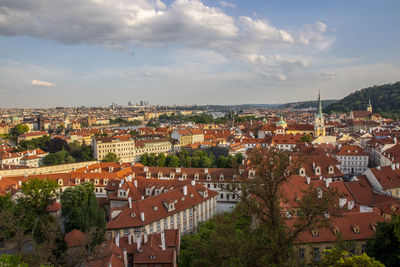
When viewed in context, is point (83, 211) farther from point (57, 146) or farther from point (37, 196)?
point (57, 146)

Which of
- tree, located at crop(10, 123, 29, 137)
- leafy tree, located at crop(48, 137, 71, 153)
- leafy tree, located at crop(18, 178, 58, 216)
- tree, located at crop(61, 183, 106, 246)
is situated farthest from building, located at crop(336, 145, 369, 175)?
tree, located at crop(10, 123, 29, 137)

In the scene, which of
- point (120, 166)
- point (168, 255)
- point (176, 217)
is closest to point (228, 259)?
point (168, 255)

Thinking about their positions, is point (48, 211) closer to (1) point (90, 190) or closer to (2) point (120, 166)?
(1) point (90, 190)

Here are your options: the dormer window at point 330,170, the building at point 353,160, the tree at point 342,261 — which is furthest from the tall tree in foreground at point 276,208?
the building at point 353,160

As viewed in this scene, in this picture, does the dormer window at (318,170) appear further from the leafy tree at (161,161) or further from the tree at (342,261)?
the leafy tree at (161,161)

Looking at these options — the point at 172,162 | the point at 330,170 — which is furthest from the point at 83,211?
the point at 172,162
